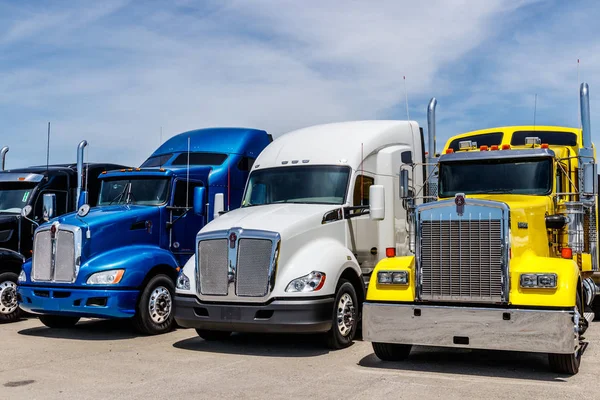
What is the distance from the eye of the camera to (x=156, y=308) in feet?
39.1

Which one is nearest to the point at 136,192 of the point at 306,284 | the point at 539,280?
the point at 306,284

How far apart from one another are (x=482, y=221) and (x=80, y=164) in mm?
8529

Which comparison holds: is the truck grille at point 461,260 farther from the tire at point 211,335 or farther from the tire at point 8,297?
the tire at point 8,297

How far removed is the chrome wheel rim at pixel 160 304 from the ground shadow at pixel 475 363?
395 centimetres

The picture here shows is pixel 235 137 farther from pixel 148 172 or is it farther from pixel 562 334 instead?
pixel 562 334

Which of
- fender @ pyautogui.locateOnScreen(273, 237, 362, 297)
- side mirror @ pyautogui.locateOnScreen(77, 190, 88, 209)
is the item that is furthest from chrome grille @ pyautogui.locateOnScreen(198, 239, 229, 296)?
side mirror @ pyautogui.locateOnScreen(77, 190, 88, 209)

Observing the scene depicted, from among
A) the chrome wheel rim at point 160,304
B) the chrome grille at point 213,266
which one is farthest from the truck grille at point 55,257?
the chrome grille at point 213,266

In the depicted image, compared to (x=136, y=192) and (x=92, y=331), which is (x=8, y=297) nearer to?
(x=92, y=331)

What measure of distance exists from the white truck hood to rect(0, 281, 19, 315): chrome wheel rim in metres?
4.70

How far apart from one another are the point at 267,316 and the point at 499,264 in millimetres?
3155

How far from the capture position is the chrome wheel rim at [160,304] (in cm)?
1183

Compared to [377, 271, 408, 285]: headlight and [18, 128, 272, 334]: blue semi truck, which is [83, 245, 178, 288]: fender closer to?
[18, 128, 272, 334]: blue semi truck

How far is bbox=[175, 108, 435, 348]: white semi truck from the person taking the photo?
384 inches

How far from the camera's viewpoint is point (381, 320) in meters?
8.68
